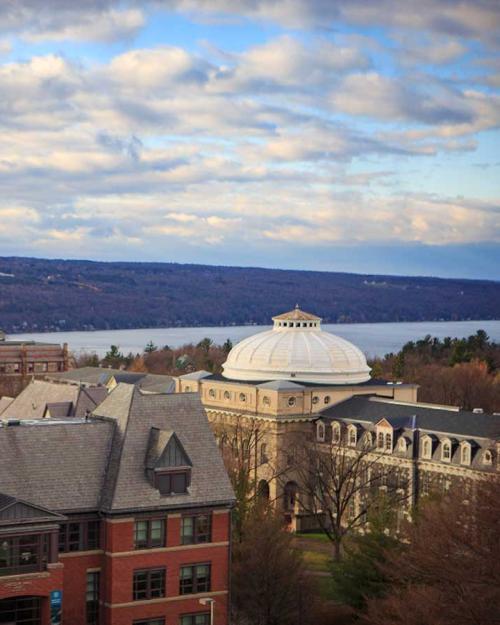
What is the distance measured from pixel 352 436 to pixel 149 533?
40.5m

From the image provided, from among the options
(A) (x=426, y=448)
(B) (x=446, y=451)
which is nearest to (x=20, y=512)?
(B) (x=446, y=451)

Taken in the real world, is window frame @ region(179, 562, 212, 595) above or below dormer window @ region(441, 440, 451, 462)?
below

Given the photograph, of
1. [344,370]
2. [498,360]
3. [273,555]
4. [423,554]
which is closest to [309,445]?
[344,370]

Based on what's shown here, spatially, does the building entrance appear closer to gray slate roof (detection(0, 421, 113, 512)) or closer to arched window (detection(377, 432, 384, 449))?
gray slate roof (detection(0, 421, 113, 512))

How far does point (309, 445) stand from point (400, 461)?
10.6 metres

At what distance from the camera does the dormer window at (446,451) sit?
83.8m

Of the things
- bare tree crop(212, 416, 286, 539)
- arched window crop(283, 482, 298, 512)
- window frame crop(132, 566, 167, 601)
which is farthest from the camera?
arched window crop(283, 482, 298, 512)

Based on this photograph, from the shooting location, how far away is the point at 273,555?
191 feet

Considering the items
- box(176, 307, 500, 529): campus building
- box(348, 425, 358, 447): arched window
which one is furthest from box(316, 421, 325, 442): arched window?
box(348, 425, 358, 447): arched window

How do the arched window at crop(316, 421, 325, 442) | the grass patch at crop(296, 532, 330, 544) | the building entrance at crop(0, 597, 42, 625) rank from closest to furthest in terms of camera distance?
the building entrance at crop(0, 597, 42, 625), the grass patch at crop(296, 532, 330, 544), the arched window at crop(316, 421, 325, 442)

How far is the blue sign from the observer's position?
50438 millimetres

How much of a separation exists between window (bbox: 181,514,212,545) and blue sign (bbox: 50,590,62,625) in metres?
6.09

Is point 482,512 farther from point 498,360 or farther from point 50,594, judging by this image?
point 498,360

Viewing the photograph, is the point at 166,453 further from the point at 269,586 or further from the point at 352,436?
the point at 352,436
